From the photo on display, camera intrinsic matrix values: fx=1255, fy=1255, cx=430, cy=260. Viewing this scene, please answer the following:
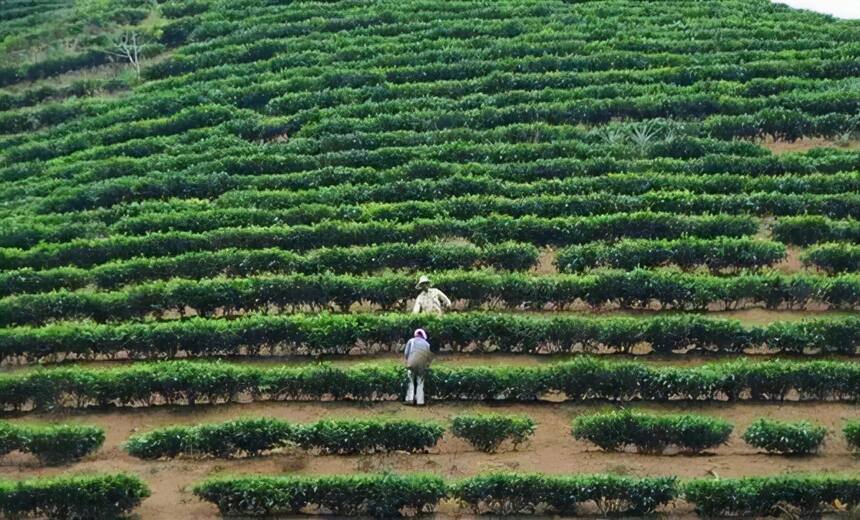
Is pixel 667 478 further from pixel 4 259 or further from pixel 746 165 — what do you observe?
pixel 4 259

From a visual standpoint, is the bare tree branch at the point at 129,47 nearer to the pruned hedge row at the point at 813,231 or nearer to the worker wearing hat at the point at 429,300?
the worker wearing hat at the point at 429,300

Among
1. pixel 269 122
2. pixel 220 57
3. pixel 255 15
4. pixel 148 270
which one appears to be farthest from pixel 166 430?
pixel 255 15

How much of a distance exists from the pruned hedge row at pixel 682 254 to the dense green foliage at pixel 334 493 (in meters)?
8.30

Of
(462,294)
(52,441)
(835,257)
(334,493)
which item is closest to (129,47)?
(462,294)

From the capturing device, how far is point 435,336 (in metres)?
21.2

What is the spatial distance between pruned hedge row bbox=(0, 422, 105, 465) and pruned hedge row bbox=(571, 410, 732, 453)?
7.22 m

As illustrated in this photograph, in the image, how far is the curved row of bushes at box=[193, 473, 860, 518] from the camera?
16.5m

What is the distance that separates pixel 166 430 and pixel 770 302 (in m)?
11.0

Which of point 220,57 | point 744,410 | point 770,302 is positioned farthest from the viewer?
point 220,57

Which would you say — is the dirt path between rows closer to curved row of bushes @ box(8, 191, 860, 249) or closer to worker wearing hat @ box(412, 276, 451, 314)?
worker wearing hat @ box(412, 276, 451, 314)

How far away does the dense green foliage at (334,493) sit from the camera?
1675cm

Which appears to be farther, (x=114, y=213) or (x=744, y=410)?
(x=114, y=213)

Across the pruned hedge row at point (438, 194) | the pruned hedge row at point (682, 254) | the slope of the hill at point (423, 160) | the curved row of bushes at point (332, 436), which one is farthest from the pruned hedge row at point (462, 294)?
the curved row of bushes at point (332, 436)

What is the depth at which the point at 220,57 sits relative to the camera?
37.6 metres
